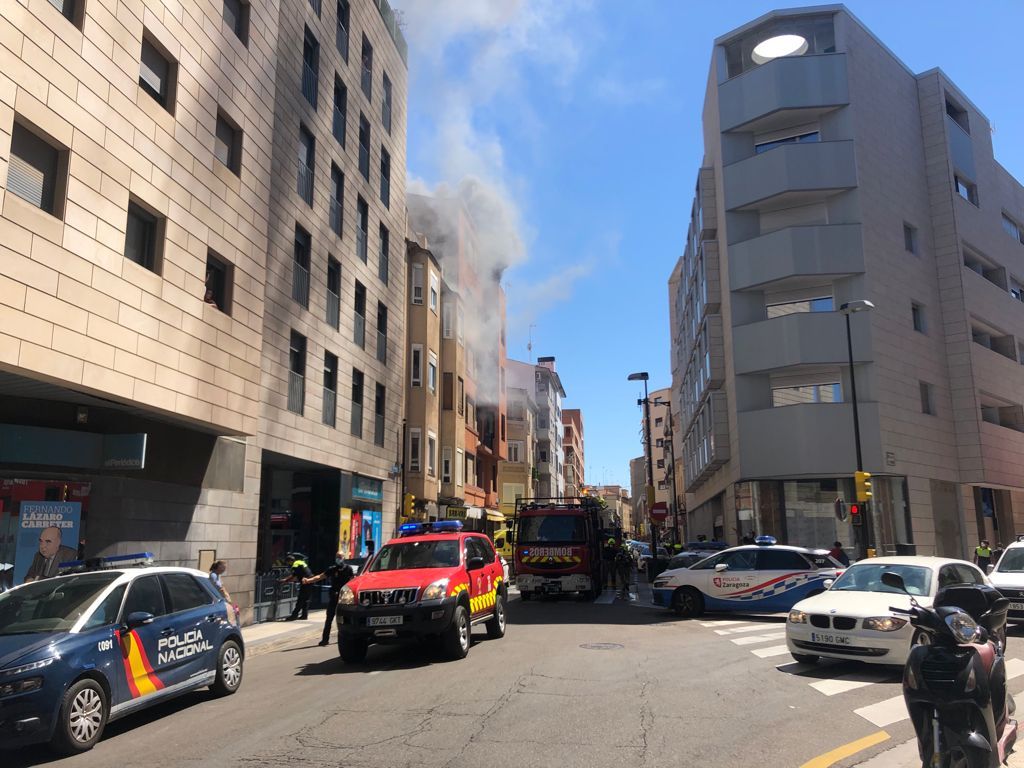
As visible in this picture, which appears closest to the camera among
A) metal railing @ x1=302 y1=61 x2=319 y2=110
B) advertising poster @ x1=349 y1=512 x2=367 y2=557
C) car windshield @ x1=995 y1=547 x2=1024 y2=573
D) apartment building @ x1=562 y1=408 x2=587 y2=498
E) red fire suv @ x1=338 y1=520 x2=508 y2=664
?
red fire suv @ x1=338 y1=520 x2=508 y2=664

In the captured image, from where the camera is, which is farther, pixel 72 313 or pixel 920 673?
pixel 72 313

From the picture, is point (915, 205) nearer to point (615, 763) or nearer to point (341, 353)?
point (341, 353)

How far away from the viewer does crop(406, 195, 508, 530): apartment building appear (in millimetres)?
31719

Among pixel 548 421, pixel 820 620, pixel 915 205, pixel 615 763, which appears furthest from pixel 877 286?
pixel 548 421

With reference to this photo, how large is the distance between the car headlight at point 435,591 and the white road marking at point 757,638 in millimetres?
5223

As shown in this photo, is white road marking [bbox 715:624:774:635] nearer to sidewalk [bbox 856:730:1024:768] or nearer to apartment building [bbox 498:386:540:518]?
sidewalk [bbox 856:730:1024:768]

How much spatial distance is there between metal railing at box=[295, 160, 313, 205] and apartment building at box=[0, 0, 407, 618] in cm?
8

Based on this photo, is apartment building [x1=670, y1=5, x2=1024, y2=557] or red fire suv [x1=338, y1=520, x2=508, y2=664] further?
apartment building [x1=670, y1=5, x2=1024, y2=557]

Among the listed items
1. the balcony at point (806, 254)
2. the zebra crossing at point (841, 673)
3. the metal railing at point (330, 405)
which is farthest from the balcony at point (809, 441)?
the metal railing at point (330, 405)

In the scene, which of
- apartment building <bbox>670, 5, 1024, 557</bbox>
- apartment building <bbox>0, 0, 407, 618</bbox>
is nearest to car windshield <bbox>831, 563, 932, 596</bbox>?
apartment building <bbox>0, 0, 407, 618</bbox>

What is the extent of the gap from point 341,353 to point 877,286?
20.0 metres

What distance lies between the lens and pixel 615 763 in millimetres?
5754

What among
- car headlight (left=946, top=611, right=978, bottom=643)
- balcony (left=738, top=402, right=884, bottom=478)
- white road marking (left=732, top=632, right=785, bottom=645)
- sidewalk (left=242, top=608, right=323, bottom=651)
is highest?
balcony (left=738, top=402, right=884, bottom=478)

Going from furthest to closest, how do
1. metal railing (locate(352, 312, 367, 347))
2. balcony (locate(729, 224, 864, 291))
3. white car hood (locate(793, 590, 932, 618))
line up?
balcony (locate(729, 224, 864, 291))
metal railing (locate(352, 312, 367, 347))
white car hood (locate(793, 590, 932, 618))
